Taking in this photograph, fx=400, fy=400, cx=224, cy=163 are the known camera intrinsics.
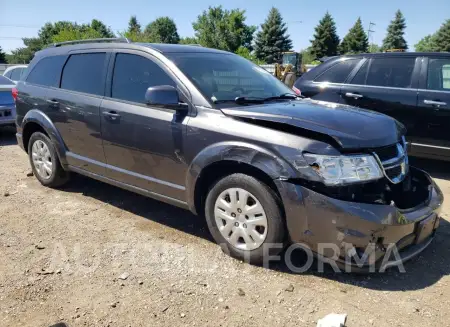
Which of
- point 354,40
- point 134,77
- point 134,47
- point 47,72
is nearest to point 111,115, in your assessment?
point 134,77

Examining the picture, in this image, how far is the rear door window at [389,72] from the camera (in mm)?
5734

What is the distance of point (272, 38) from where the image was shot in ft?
207

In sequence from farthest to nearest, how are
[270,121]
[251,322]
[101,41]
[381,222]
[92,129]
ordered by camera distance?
[101,41] → [92,129] → [270,121] → [381,222] → [251,322]

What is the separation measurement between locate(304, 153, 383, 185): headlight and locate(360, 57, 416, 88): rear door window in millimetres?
3546

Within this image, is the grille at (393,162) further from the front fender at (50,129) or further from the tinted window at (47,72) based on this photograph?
the tinted window at (47,72)

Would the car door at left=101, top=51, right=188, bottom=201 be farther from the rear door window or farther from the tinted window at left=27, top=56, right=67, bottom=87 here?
the rear door window

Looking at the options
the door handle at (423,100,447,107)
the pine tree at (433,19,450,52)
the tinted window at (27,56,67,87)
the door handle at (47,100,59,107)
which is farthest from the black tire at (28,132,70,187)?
the pine tree at (433,19,450,52)

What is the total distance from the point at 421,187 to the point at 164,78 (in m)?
2.43

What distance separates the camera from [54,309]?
262cm

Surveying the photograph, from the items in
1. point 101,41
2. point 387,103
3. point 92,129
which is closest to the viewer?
point 92,129

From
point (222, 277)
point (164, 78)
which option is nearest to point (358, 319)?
point (222, 277)

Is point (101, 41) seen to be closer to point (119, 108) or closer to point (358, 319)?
point (119, 108)

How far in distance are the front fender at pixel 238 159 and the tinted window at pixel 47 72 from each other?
240 cm

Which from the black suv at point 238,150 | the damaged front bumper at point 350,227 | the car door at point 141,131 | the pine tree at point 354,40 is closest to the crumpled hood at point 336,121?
the black suv at point 238,150
